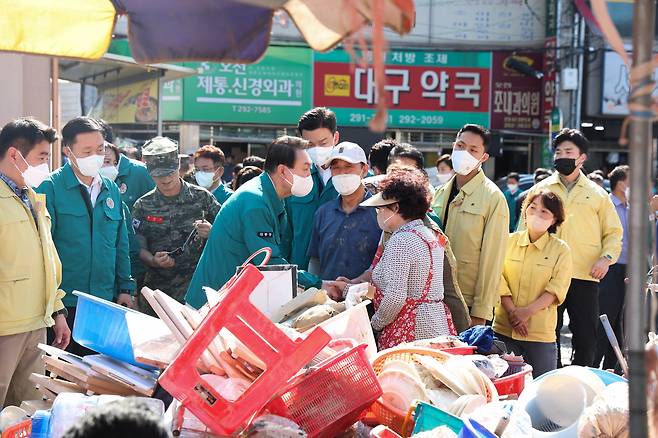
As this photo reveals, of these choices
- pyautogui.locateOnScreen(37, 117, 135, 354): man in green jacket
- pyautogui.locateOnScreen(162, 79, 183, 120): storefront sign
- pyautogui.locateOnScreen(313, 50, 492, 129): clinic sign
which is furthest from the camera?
pyautogui.locateOnScreen(313, 50, 492, 129): clinic sign

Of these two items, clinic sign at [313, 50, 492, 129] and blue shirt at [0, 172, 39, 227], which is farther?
clinic sign at [313, 50, 492, 129]

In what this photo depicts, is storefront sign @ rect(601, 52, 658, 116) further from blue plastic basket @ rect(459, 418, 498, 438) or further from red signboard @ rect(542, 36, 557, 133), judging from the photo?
blue plastic basket @ rect(459, 418, 498, 438)

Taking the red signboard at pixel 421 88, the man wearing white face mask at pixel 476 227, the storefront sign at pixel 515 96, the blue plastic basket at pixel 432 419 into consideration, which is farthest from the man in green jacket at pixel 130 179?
the storefront sign at pixel 515 96

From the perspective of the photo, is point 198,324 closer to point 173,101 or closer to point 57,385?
point 57,385

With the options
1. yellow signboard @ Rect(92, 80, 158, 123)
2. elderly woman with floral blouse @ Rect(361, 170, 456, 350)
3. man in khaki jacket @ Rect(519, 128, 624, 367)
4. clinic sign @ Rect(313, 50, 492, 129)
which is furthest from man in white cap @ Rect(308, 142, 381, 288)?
clinic sign @ Rect(313, 50, 492, 129)

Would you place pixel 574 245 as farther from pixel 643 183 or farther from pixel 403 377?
pixel 643 183

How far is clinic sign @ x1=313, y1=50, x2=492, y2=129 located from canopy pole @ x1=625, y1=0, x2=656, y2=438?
782 inches

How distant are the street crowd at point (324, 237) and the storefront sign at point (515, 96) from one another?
16.2 m

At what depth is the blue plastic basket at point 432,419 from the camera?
10.2ft

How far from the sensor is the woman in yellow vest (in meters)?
5.65

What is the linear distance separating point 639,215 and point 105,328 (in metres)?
2.55

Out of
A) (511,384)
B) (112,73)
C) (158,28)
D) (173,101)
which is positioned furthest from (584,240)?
(173,101)

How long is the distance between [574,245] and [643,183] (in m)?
4.83

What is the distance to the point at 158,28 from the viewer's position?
10.0ft
